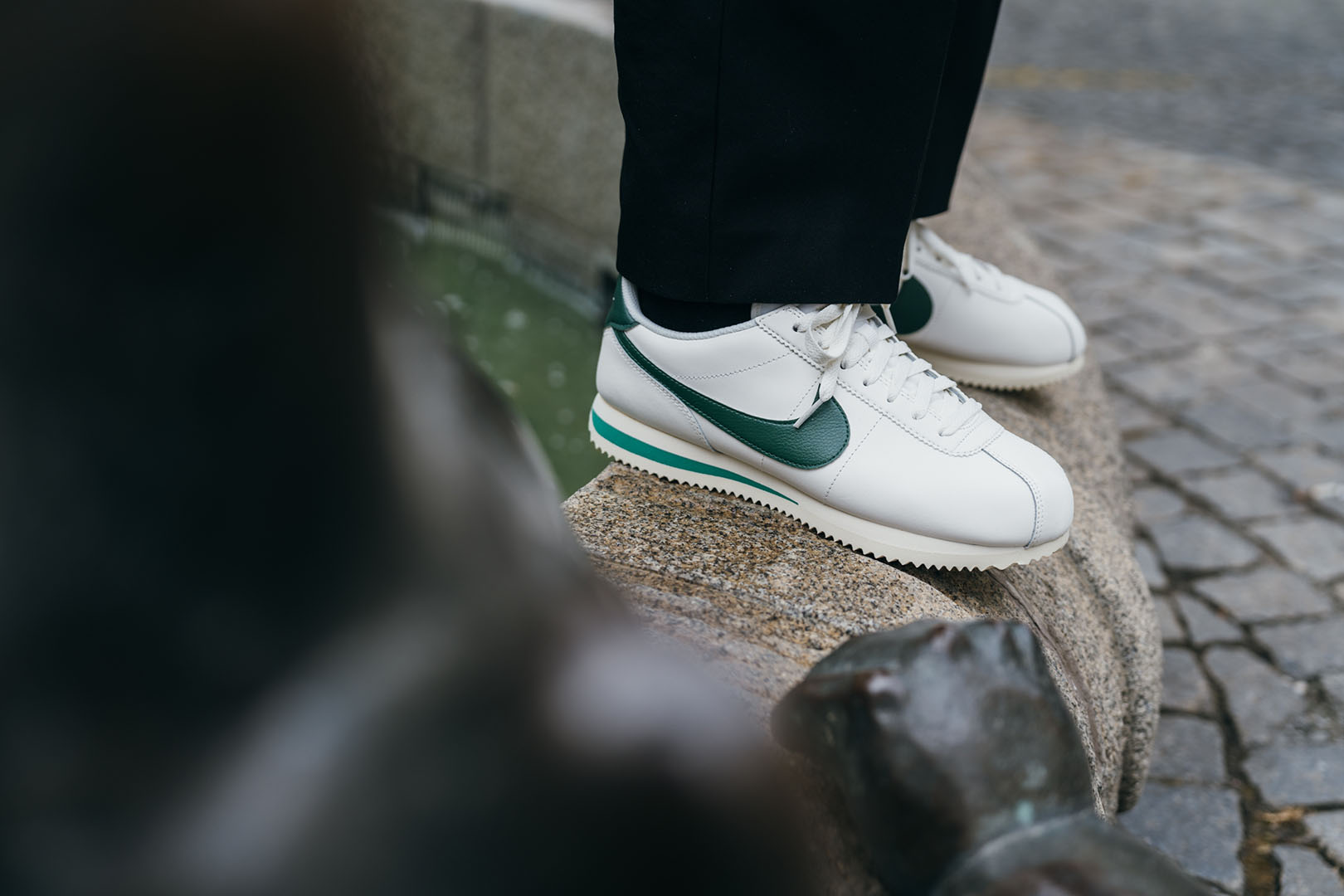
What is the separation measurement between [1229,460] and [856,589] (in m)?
1.93

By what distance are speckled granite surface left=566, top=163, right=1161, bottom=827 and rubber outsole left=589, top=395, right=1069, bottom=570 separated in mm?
18

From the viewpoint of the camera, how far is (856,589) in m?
1.22

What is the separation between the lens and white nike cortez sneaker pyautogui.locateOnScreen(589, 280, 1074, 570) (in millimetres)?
1293

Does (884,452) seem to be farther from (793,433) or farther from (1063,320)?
(1063,320)

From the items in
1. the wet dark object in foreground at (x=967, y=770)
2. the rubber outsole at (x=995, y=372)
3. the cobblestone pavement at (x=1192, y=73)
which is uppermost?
the wet dark object in foreground at (x=967, y=770)

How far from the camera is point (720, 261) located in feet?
4.15

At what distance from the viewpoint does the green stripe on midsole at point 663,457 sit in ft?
4.62

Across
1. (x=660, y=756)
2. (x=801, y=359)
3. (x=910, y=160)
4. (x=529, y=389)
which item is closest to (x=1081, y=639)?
(x=801, y=359)

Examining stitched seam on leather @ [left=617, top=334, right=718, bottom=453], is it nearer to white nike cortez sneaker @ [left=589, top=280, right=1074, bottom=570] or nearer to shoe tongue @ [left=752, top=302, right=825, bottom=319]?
white nike cortez sneaker @ [left=589, top=280, right=1074, bottom=570]

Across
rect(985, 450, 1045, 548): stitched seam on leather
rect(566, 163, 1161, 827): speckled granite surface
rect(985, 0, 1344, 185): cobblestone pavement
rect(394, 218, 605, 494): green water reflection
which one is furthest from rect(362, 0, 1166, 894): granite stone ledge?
rect(985, 0, 1344, 185): cobblestone pavement

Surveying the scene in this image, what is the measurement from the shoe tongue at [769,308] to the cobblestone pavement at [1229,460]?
1.01m

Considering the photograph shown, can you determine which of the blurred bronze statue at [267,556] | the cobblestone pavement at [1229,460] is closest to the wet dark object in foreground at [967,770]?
the blurred bronze statue at [267,556]

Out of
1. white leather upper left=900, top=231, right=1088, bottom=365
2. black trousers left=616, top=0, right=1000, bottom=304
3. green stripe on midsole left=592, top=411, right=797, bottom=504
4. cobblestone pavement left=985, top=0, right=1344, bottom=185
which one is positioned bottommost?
cobblestone pavement left=985, top=0, right=1344, bottom=185

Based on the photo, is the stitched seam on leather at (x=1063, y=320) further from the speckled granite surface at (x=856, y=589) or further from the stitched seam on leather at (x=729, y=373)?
the stitched seam on leather at (x=729, y=373)
